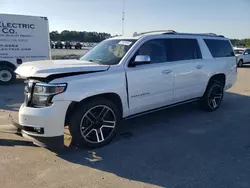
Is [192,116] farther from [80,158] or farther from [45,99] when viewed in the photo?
[45,99]

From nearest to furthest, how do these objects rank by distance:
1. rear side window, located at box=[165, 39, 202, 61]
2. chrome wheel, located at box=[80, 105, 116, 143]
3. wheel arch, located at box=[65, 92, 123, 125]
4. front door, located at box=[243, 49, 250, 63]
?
wheel arch, located at box=[65, 92, 123, 125] → chrome wheel, located at box=[80, 105, 116, 143] → rear side window, located at box=[165, 39, 202, 61] → front door, located at box=[243, 49, 250, 63]

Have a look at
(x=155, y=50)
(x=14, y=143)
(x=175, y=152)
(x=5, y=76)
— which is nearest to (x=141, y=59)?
(x=155, y=50)

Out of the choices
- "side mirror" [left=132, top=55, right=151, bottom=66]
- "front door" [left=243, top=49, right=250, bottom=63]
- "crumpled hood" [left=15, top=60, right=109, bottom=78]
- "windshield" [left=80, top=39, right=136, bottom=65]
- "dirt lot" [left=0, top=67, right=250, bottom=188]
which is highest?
"front door" [left=243, top=49, right=250, bottom=63]

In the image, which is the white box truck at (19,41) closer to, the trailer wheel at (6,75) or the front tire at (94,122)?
the trailer wheel at (6,75)

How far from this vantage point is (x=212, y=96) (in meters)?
6.30

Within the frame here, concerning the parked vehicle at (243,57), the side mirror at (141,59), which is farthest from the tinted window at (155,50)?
the parked vehicle at (243,57)

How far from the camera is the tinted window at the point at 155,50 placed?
4.59m

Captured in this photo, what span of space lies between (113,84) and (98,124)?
2.39 feet

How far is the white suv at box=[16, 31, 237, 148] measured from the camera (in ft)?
11.5

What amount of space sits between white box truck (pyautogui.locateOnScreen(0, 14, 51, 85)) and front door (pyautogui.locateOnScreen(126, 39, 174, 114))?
8.20 metres

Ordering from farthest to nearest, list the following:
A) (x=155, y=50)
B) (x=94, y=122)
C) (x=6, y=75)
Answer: (x=6, y=75) < (x=155, y=50) < (x=94, y=122)

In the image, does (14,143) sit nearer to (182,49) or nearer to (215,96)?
(182,49)

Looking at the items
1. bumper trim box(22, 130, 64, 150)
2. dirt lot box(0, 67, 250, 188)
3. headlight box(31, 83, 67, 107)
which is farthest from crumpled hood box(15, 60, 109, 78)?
dirt lot box(0, 67, 250, 188)

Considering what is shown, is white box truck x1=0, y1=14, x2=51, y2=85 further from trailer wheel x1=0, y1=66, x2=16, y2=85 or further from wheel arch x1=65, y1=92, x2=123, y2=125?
wheel arch x1=65, y1=92, x2=123, y2=125
